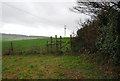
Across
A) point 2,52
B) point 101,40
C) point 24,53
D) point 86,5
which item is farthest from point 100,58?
point 2,52

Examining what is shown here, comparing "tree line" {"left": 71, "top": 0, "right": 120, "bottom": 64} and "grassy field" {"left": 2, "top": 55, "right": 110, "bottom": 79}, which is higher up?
"tree line" {"left": 71, "top": 0, "right": 120, "bottom": 64}

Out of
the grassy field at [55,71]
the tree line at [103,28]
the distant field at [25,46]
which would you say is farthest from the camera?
the distant field at [25,46]

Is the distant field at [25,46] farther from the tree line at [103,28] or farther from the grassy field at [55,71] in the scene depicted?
the grassy field at [55,71]

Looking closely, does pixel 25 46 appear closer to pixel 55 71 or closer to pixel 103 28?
pixel 55 71

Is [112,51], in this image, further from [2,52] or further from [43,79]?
[2,52]

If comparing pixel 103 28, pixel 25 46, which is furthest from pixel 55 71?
pixel 25 46

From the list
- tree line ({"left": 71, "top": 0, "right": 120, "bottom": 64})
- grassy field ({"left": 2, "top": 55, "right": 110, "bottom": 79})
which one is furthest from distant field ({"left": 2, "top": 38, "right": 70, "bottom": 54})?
grassy field ({"left": 2, "top": 55, "right": 110, "bottom": 79})

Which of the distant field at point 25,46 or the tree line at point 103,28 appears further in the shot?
the distant field at point 25,46

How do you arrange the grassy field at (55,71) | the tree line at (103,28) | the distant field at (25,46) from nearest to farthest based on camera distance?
the grassy field at (55,71), the tree line at (103,28), the distant field at (25,46)

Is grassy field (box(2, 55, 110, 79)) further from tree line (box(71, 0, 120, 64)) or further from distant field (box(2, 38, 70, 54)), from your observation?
distant field (box(2, 38, 70, 54))

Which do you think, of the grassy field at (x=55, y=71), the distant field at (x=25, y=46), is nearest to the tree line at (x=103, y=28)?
the grassy field at (x=55, y=71)

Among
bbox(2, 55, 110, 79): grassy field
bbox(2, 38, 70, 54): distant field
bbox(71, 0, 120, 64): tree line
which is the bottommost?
bbox(2, 55, 110, 79): grassy field

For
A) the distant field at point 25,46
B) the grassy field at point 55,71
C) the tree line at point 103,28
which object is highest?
the tree line at point 103,28

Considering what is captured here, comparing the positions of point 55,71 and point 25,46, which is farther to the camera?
point 25,46
